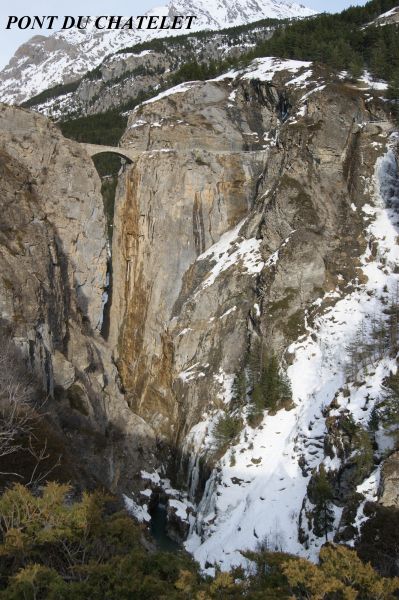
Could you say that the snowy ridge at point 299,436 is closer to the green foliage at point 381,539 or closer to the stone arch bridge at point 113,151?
the green foliage at point 381,539

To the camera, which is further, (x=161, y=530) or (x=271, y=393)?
(x=161, y=530)

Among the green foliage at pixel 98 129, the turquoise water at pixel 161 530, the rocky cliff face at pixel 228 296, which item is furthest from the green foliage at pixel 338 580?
the green foliage at pixel 98 129

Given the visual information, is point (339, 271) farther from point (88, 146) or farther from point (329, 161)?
point (88, 146)

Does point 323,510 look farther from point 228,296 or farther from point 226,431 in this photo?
point 228,296

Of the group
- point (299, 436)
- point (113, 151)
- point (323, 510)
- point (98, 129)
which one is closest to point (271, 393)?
point (299, 436)

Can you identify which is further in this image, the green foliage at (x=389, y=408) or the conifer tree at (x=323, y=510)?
the conifer tree at (x=323, y=510)
